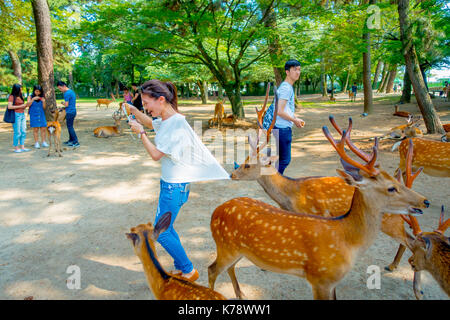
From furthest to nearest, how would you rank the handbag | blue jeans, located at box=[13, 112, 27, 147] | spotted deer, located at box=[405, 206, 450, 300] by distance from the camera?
blue jeans, located at box=[13, 112, 27, 147] < the handbag < spotted deer, located at box=[405, 206, 450, 300]

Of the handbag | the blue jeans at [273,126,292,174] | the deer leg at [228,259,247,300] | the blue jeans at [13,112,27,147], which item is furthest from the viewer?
the blue jeans at [13,112,27,147]

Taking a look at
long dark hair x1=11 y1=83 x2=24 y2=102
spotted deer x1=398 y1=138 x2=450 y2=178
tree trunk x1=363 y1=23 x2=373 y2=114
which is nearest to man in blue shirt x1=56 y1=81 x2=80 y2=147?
long dark hair x1=11 y1=83 x2=24 y2=102

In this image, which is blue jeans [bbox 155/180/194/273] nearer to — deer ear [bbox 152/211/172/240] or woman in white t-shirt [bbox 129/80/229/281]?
woman in white t-shirt [bbox 129/80/229/281]

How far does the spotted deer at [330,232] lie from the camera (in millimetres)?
2168

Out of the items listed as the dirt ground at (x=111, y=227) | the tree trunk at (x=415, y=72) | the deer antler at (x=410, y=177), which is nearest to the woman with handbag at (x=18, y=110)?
the dirt ground at (x=111, y=227)

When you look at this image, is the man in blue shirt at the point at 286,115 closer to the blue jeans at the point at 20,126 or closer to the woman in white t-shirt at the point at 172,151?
the woman in white t-shirt at the point at 172,151

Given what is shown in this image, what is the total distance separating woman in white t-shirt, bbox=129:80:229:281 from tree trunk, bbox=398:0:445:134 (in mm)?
8520

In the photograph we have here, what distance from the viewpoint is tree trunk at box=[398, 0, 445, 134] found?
8578 millimetres

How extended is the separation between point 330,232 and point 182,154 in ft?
4.32

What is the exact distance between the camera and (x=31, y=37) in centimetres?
1639

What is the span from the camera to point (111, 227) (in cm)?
421

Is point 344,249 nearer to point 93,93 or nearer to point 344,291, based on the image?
point 344,291

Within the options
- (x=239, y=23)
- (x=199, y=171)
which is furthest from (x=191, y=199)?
(x=239, y=23)

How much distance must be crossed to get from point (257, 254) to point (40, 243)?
2959mm
